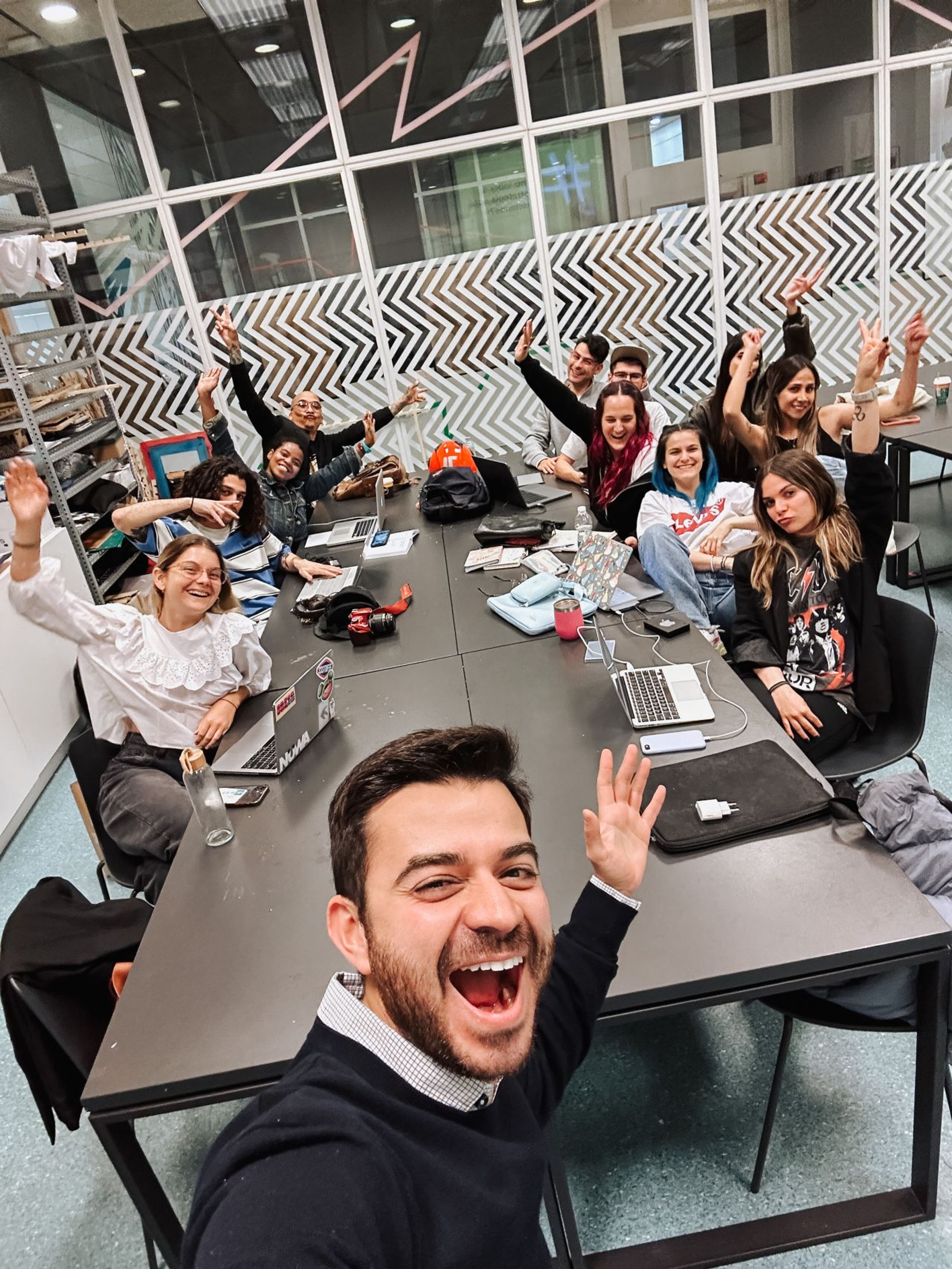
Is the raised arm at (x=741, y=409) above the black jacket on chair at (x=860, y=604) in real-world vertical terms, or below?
above

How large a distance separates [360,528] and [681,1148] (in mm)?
3078

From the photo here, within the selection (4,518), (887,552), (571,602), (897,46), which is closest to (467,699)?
(571,602)

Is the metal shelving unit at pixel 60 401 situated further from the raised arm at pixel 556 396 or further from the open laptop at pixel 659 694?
the open laptop at pixel 659 694

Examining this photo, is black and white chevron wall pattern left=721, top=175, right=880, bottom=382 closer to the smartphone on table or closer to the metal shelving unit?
the metal shelving unit

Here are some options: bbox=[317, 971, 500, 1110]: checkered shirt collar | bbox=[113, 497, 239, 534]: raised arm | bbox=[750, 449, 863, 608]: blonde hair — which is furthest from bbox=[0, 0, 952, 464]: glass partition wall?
bbox=[317, 971, 500, 1110]: checkered shirt collar

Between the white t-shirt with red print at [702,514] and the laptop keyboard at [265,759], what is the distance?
173 centimetres

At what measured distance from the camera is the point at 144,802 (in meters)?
2.28

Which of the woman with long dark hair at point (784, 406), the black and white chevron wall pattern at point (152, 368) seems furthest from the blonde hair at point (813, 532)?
the black and white chevron wall pattern at point (152, 368)

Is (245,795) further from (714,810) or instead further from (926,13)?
(926,13)

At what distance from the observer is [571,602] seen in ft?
8.45

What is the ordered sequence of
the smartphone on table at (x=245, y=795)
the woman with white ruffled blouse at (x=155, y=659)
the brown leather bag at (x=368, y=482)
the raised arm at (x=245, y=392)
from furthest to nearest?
the brown leather bag at (x=368, y=482), the raised arm at (x=245, y=392), the woman with white ruffled blouse at (x=155, y=659), the smartphone on table at (x=245, y=795)

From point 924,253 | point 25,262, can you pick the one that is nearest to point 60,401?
point 25,262

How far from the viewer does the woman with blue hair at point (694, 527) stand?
2.97 m

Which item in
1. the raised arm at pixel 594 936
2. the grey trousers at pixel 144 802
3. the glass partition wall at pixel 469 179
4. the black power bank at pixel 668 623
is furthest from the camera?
the glass partition wall at pixel 469 179
